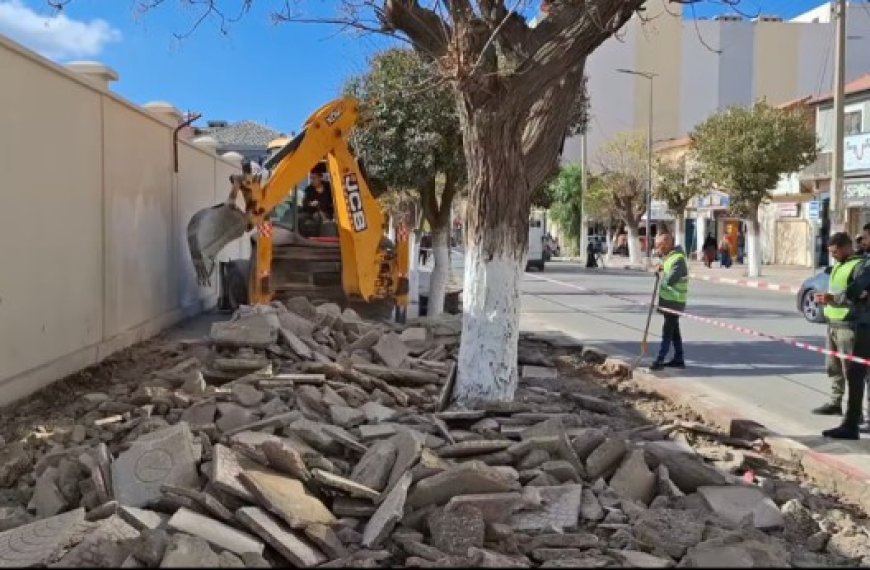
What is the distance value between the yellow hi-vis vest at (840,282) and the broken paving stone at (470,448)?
3.91m

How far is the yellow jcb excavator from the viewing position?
1202cm

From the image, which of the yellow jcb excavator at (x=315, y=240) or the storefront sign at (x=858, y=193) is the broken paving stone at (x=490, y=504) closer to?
the yellow jcb excavator at (x=315, y=240)

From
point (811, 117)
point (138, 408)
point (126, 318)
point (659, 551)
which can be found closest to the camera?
point (659, 551)

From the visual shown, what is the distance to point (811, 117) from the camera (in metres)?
38.7

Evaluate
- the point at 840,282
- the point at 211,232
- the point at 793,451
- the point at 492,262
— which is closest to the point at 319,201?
the point at 211,232

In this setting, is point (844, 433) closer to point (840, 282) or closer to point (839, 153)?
point (840, 282)

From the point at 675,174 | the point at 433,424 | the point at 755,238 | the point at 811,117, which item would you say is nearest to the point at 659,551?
the point at 433,424

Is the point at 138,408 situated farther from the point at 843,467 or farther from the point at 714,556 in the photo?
the point at 843,467

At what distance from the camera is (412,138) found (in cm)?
1461

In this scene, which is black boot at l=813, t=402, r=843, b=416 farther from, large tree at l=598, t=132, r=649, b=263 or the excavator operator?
large tree at l=598, t=132, r=649, b=263

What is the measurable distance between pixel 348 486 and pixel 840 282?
5.25 metres

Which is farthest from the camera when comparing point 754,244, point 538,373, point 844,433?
point 754,244

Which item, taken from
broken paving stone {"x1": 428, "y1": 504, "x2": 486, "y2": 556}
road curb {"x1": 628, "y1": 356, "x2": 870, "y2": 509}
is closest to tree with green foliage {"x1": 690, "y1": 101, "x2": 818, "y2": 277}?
road curb {"x1": 628, "y1": 356, "x2": 870, "y2": 509}

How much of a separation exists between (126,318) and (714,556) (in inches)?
365
